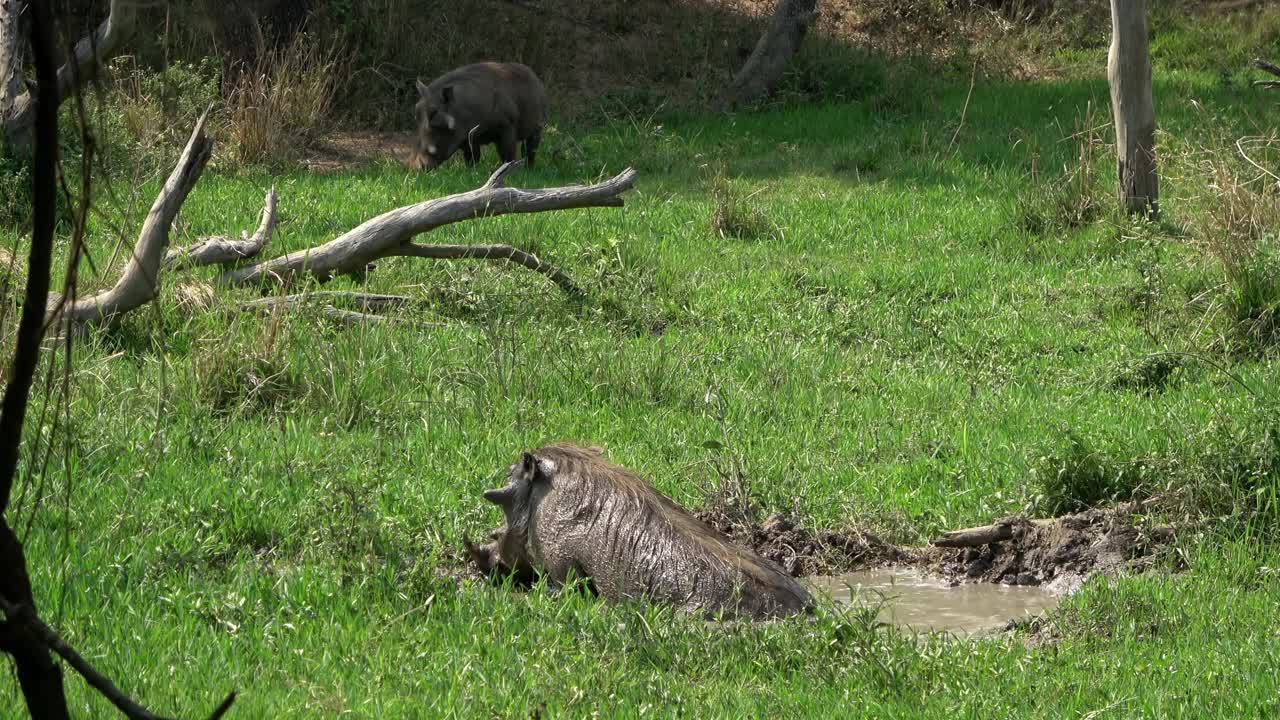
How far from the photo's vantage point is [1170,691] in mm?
3834

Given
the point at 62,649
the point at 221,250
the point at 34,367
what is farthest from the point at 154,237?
the point at 62,649

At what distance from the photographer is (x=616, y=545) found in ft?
15.5

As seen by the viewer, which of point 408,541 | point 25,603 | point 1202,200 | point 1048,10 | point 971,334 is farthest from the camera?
point 1048,10

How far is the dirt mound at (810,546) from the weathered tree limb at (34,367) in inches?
160

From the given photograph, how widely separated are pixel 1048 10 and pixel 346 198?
11.6 m

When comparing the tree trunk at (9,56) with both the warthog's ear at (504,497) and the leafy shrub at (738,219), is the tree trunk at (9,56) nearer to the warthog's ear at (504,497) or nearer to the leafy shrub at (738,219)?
Result: the leafy shrub at (738,219)

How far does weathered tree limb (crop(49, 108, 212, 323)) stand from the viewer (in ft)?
22.3

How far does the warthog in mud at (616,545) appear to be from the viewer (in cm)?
452

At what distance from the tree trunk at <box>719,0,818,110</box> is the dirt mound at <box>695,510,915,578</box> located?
37.6ft

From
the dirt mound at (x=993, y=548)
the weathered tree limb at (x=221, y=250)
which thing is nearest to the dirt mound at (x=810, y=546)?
the dirt mound at (x=993, y=548)

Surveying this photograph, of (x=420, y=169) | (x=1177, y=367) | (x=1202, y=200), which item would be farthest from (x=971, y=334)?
(x=420, y=169)

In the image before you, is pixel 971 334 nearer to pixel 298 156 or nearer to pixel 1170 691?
pixel 1170 691

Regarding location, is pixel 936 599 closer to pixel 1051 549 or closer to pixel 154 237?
pixel 1051 549

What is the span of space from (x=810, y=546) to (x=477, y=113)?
347 inches
